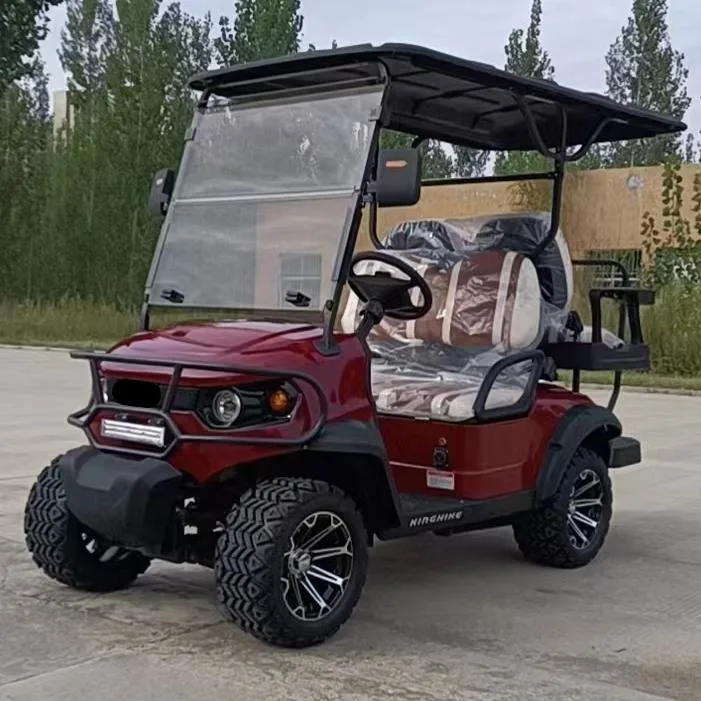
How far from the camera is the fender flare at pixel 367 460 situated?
13.7 feet

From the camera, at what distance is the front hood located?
425cm

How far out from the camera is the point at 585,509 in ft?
18.9

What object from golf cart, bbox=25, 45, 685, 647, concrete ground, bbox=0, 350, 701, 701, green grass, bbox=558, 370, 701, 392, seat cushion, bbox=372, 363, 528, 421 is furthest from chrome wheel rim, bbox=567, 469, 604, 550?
green grass, bbox=558, 370, 701, 392

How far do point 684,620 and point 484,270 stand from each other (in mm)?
1797

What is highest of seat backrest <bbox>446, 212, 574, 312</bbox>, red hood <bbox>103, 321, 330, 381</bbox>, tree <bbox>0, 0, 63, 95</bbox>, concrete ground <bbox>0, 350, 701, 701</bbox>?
tree <bbox>0, 0, 63, 95</bbox>

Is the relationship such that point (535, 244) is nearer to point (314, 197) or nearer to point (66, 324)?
point (314, 197)

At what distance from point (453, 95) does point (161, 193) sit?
4.74ft

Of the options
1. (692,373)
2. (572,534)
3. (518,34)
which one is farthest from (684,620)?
(518,34)

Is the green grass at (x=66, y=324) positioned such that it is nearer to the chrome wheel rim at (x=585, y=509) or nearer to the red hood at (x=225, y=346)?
the chrome wheel rim at (x=585, y=509)

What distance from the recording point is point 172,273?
16.3ft

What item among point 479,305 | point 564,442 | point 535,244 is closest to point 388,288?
point 479,305

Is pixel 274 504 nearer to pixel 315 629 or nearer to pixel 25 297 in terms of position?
pixel 315 629

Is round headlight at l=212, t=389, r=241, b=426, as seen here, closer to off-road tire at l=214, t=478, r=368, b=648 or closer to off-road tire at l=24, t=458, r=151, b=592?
off-road tire at l=214, t=478, r=368, b=648

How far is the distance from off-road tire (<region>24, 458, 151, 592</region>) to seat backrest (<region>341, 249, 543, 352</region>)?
64.0 inches
